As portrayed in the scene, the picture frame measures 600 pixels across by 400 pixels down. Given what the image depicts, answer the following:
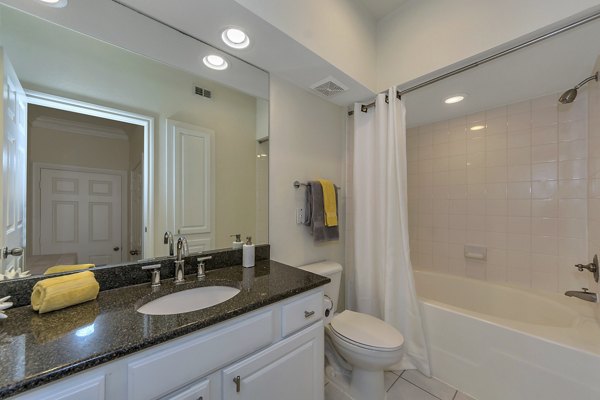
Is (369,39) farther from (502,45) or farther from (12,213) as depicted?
(12,213)

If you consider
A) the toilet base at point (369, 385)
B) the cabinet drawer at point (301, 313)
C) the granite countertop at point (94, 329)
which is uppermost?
the granite countertop at point (94, 329)

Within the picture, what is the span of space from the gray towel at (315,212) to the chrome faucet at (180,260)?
855 mm

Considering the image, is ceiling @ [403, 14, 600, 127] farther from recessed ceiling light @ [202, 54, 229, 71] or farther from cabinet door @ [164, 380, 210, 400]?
cabinet door @ [164, 380, 210, 400]

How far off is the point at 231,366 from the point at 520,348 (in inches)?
61.0

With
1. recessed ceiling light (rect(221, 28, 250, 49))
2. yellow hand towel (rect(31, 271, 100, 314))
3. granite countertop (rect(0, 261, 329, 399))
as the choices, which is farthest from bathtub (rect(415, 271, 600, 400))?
recessed ceiling light (rect(221, 28, 250, 49))

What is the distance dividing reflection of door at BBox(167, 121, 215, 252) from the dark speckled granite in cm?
9

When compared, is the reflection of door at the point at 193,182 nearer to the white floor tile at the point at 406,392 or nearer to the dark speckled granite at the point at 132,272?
the dark speckled granite at the point at 132,272

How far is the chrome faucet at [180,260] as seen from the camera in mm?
1137

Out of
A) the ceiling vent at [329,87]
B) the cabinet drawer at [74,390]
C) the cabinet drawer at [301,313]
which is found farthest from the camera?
the ceiling vent at [329,87]

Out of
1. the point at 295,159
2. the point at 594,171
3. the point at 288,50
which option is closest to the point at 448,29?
the point at 288,50

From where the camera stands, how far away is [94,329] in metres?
0.69

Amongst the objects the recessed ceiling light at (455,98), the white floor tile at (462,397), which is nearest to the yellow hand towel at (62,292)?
the white floor tile at (462,397)

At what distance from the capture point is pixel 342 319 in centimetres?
154

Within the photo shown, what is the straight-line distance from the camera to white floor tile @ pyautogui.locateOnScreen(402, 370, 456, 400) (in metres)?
1.48
